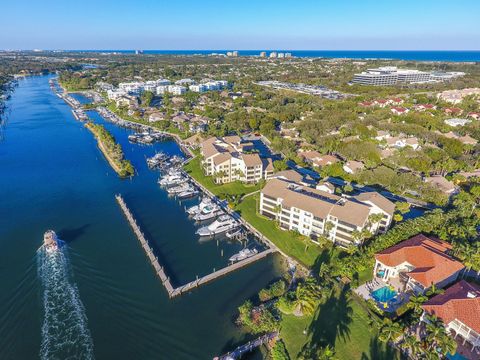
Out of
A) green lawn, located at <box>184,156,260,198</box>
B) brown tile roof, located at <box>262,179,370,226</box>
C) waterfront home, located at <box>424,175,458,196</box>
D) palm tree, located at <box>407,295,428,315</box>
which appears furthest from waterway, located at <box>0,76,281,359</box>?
waterfront home, located at <box>424,175,458,196</box>

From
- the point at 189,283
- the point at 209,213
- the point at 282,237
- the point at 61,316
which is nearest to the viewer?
the point at 61,316

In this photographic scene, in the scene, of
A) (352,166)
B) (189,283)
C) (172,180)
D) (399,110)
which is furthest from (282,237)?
(399,110)

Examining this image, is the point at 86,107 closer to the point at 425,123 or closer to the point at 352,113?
the point at 352,113

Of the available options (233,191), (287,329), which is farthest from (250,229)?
(287,329)

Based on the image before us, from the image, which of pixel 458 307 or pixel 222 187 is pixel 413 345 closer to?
pixel 458 307


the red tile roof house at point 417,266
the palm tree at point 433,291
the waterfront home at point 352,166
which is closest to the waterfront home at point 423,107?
the waterfront home at point 352,166

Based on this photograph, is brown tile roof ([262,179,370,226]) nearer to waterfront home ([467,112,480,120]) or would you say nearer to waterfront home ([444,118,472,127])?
waterfront home ([444,118,472,127])

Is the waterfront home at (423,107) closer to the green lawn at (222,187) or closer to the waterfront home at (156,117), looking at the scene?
the green lawn at (222,187)
